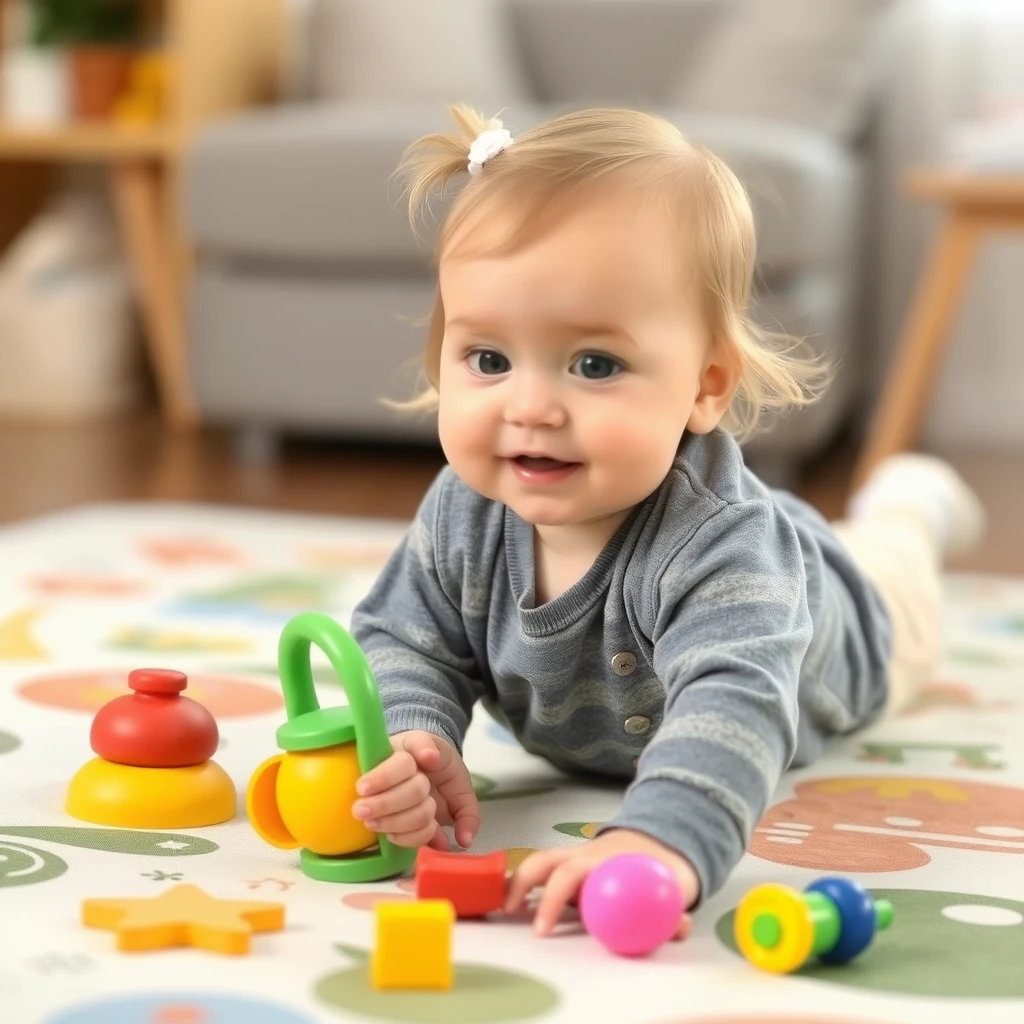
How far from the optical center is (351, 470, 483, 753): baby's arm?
87cm

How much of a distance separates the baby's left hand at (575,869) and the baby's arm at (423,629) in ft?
0.58

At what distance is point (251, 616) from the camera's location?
1.36 meters

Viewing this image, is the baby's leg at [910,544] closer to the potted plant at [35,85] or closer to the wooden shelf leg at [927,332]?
the wooden shelf leg at [927,332]

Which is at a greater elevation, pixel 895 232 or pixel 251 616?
pixel 895 232

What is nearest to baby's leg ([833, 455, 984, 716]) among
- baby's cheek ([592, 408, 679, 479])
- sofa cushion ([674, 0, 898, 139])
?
baby's cheek ([592, 408, 679, 479])

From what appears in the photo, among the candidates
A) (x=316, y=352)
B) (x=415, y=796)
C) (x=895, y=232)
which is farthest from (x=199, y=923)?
(x=895, y=232)

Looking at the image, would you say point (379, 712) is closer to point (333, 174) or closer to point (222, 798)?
point (222, 798)

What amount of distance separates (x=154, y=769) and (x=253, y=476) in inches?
52.4

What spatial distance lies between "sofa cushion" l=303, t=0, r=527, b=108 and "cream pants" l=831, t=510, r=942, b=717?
138cm

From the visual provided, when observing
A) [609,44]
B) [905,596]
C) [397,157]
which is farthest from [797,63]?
[905,596]

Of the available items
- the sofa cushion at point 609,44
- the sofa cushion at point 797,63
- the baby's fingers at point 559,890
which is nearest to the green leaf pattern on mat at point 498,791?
the baby's fingers at point 559,890

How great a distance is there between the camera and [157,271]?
101 inches

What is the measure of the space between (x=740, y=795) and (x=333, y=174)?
1.58m

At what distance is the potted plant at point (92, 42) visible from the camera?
8.82 ft
